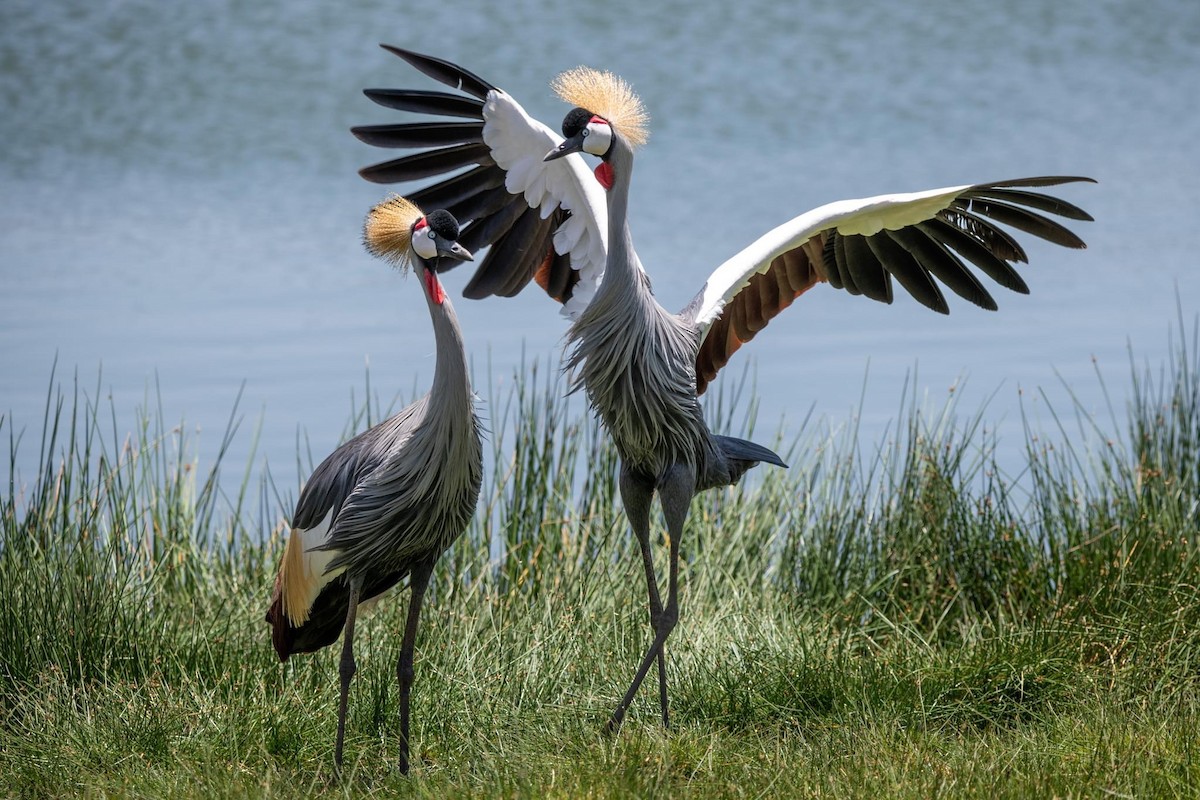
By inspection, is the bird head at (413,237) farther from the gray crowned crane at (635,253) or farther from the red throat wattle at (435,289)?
the gray crowned crane at (635,253)

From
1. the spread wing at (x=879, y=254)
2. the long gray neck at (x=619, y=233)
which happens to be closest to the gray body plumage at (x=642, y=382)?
the long gray neck at (x=619, y=233)

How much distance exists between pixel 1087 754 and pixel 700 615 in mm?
1793

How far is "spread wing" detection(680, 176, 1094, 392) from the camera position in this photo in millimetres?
3949

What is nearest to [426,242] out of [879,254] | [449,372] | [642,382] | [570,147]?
[449,372]

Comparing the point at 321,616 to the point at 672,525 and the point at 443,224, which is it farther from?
the point at 443,224

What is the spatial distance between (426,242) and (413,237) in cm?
5

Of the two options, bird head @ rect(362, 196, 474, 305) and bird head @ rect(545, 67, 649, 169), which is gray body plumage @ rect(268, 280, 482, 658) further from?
bird head @ rect(545, 67, 649, 169)

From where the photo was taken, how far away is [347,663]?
3547 millimetres

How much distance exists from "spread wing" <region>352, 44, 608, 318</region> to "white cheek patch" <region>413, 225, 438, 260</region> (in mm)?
396

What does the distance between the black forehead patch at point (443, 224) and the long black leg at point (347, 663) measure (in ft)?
3.28

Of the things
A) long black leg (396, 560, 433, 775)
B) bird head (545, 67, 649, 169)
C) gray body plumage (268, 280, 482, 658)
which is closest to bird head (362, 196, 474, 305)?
gray body plumage (268, 280, 482, 658)

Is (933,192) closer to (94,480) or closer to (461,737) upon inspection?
(461,737)

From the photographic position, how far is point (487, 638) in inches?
176

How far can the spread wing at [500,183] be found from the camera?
4.16 metres
